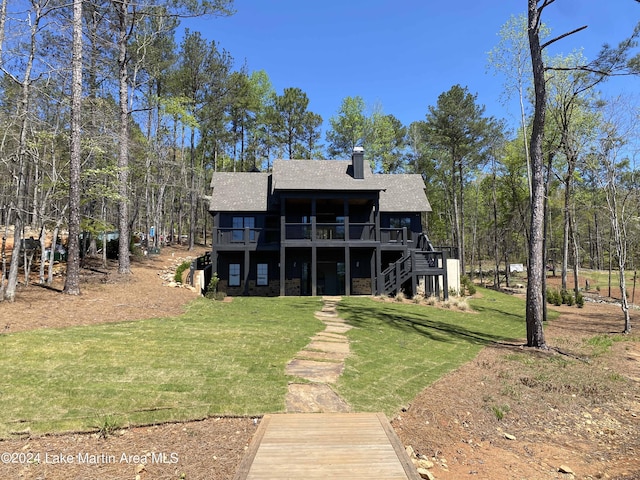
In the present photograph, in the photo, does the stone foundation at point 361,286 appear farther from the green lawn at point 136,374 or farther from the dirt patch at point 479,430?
the green lawn at point 136,374

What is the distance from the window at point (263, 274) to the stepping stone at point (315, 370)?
44.1 feet

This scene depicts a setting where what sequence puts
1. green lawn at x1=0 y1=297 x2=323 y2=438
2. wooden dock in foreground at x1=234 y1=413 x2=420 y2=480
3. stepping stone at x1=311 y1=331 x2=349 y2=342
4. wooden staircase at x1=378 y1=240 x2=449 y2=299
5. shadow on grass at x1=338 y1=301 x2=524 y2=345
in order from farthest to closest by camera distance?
wooden staircase at x1=378 y1=240 x2=449 y2=299, shadow on grass at x1=338 y1=301 x2=524 y2=345, stepping stone at x1=311 y1=331 x2=349 y2=342, green lawn at x1=0 y1=297 x2=323 y2=438, wooden dock in foreground at x1=234 y1=413 x2=420 y2=480

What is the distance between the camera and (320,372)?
6523mm

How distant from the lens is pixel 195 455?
395 centimetres

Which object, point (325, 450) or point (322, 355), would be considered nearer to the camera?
point (325, 450)

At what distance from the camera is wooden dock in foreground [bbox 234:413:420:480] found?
3562 mm

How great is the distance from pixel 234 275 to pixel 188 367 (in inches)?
560

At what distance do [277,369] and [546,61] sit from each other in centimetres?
2071

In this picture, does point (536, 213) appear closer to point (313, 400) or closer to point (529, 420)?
point (529, 420)

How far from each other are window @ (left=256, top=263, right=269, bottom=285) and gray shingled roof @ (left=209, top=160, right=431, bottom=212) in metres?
3.38

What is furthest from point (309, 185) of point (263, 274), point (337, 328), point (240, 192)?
point (337, 328)

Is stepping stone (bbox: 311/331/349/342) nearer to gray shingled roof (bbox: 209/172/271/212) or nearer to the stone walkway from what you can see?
the stone walkway

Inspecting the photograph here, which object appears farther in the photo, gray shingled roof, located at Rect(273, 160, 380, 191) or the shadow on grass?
gray shingled roof, located at Rect(273, 160, 380, 191)

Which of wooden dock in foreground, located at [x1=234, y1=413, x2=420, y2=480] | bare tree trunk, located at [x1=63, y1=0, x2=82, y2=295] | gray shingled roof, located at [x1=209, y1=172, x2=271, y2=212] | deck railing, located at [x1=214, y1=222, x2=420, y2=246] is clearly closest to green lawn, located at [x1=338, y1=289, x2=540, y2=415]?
wooden dock in foreground, located at [x1=234, y1=413, x2=420, y2=480]
